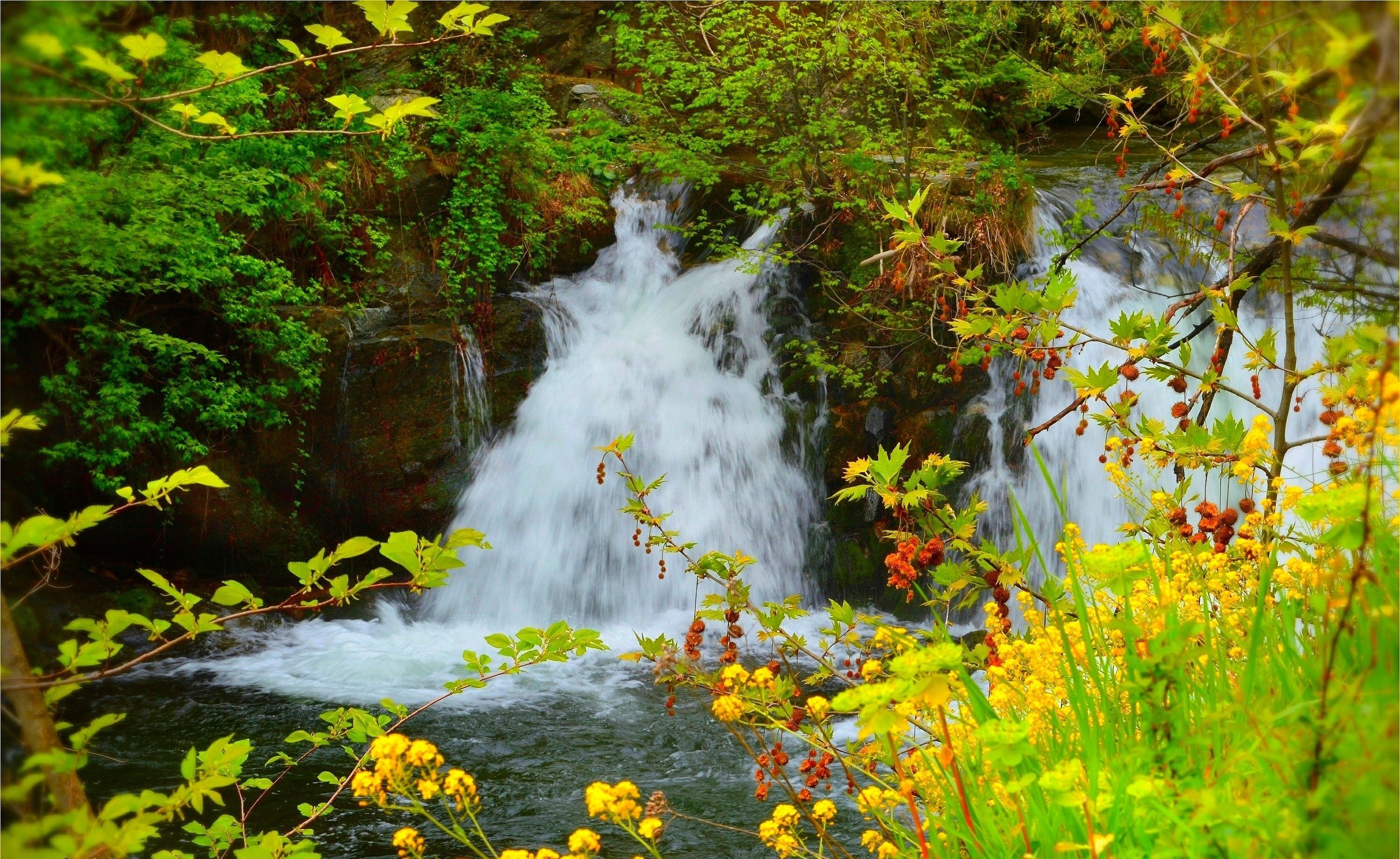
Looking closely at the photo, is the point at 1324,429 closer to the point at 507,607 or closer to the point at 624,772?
the point at 624,772

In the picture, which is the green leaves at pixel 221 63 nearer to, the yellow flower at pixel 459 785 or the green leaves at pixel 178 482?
the green leaves at pixel 178 482

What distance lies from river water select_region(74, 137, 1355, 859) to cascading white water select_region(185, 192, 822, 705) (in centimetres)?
2

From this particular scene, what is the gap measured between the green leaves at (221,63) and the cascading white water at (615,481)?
543 centimetres

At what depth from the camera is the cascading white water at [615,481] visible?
7.19m

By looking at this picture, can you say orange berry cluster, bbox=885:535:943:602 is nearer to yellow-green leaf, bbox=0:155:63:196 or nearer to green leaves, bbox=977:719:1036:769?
green leaves, bbox=977:719:1036:769

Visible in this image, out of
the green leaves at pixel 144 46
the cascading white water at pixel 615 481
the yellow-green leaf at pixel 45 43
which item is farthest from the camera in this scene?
the cascading white water at pixel 615 481

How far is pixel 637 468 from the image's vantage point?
791cm

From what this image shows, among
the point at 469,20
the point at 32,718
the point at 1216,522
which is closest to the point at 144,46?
the point at 469,20

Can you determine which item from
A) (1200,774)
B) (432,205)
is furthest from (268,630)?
(1200,774)

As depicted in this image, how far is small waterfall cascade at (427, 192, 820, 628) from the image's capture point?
742 centimetres

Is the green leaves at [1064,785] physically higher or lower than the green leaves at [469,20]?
lower

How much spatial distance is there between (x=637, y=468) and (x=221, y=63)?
21.6 feet

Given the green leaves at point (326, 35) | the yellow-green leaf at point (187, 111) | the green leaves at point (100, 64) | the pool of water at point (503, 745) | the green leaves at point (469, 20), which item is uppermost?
the green leaves at point (469, 20)

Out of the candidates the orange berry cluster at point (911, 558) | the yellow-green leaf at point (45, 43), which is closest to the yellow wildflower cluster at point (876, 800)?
the orange berry cluster at point (911, 558)
